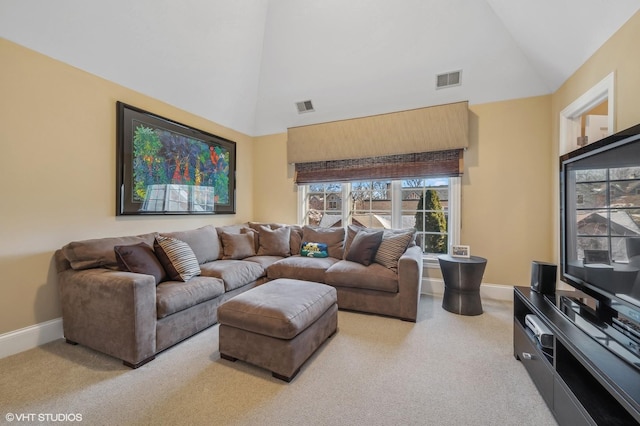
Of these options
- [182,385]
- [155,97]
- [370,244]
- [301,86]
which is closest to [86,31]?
[155,97]

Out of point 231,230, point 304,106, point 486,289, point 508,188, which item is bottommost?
point 486,289

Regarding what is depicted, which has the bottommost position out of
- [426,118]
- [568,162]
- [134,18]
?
[568,162]

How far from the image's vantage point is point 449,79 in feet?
10.4

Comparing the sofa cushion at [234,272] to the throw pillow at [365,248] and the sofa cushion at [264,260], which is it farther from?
the throw pillow at [365,248]

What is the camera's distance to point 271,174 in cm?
457

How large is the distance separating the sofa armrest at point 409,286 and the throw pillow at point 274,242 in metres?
1.71

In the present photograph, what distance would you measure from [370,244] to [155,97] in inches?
117

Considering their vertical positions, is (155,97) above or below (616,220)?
above

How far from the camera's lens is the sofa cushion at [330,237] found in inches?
141

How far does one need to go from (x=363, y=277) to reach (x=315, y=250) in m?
0.96

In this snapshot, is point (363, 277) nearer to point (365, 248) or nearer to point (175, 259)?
point (365, 248)

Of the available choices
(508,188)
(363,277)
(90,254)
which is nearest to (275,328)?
(363,277)

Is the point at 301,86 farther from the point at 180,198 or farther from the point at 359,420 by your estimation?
the point at 359,420

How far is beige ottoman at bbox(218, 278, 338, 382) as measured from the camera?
5.73 feet
